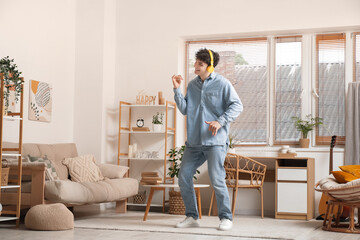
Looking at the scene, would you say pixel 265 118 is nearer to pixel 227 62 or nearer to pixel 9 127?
pixel 227 62

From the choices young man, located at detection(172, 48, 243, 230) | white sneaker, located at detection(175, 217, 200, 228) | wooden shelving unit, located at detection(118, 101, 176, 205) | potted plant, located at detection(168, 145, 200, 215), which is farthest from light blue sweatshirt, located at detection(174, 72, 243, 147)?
wooden shelving unit, located at detection(118, 101, 176, 205)

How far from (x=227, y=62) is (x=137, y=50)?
3.90 ft

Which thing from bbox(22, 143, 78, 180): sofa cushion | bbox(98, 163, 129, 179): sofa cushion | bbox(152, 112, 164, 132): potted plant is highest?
bbox(152, 112, 164, 132): potted plant

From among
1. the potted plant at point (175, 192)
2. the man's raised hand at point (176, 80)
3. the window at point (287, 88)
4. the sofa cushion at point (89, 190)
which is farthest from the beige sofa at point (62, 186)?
the window at point (287, 88)

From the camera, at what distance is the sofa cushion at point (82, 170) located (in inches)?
225

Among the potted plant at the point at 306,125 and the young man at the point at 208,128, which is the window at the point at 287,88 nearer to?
the potted plant at the point at 306,125

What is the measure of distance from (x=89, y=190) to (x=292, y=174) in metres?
2.20

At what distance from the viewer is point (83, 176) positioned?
18.8 ft

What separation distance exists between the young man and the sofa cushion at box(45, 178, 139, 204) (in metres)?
1.00

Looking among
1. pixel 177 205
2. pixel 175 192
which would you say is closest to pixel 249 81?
pixel 175 192

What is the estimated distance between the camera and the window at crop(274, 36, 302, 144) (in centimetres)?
659

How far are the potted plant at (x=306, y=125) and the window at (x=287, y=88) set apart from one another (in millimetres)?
117

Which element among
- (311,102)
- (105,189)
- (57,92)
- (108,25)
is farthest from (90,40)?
(311,102)

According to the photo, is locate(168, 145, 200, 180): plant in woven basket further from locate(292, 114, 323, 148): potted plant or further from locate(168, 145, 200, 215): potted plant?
locate(292, 114, 323, 148): potted plant
